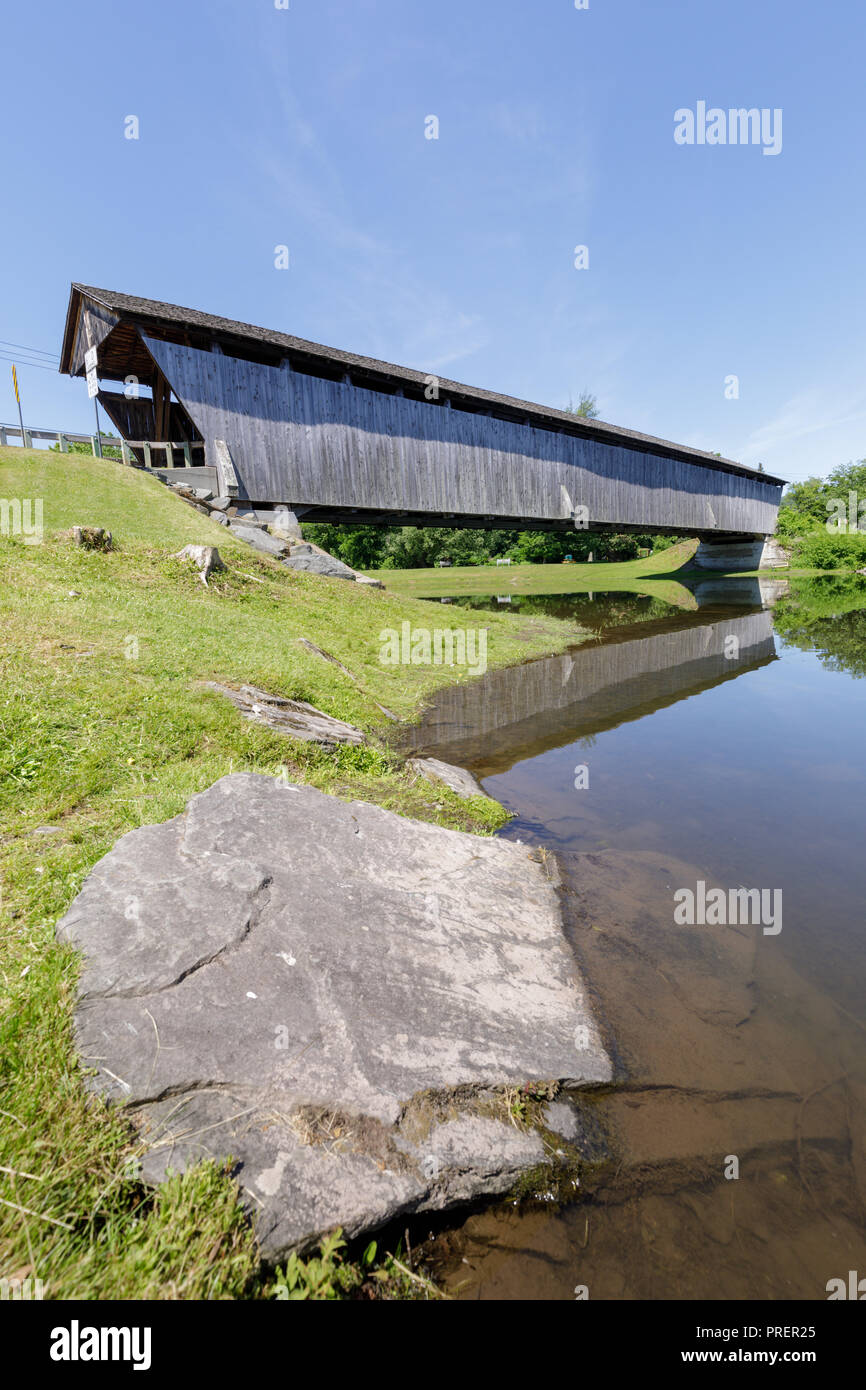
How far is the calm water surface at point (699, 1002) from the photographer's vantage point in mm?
2258

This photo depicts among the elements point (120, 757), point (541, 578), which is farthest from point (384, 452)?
point (541, 578)

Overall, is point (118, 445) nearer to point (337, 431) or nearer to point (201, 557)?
point (337, 431)

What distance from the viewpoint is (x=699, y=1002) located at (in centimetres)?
356

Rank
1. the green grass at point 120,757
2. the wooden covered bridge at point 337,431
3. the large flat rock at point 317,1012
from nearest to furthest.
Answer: the green grass at point 120,757 < the large flat rock at point 317,1012 < the wooden covered bridge at point 337,431

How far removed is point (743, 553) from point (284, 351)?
48051 mm

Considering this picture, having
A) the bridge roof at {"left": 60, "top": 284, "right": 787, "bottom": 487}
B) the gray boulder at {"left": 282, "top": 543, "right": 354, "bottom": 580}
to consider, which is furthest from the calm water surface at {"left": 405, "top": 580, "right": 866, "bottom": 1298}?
the bridge roof at {"left": 60, "top": 284, "right": 787, "bottom": 487}

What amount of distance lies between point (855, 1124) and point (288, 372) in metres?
24.8

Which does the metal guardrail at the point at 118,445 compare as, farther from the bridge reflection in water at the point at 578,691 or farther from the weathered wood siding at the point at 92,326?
the bridge reflection in water at the point at 578,691

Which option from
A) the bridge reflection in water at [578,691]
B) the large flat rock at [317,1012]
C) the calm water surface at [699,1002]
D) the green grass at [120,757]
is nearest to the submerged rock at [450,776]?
the green grass at [120,757]

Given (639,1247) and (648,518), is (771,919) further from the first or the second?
(648,518)

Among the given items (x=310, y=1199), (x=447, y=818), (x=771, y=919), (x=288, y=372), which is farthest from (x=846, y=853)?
(x=288, y=372)

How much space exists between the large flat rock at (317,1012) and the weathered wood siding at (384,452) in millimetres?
20249

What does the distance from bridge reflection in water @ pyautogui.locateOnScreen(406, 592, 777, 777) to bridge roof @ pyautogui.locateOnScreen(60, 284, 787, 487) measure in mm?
13501

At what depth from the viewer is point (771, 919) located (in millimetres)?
4410
